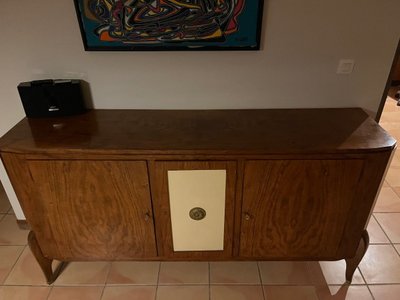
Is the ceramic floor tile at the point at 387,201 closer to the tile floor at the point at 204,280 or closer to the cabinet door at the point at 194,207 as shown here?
the tile floor at the point at 204,280

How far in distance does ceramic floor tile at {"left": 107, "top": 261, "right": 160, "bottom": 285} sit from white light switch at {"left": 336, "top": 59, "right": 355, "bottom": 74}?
4.63 ft

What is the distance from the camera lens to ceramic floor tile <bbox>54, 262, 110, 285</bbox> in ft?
4.98

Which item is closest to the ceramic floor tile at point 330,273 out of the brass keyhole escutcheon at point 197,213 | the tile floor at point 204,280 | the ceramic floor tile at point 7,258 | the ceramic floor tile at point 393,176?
the tile floor at point 204,280

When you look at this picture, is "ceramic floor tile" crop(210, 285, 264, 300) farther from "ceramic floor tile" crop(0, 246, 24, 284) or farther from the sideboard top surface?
"ceramic floor tile" crop(0, 246, 24, 284)

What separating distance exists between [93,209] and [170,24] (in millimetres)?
889

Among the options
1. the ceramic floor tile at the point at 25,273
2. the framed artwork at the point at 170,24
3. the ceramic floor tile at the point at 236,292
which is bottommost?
the ceramic floor tile at the point at 236,292

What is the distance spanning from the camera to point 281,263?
161cm

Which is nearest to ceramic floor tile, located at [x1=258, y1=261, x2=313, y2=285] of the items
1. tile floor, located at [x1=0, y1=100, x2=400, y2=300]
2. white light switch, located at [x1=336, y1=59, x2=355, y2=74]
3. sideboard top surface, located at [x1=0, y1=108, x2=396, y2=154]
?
tile floor, located at [x1=0, y1=100, x2=400, y2=300]

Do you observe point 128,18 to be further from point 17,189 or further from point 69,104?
point 17,189

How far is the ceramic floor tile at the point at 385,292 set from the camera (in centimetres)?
143

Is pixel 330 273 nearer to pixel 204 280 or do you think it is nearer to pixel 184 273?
pixel 204 280

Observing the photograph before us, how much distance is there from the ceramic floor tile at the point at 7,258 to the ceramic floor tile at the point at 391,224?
226 centimetres

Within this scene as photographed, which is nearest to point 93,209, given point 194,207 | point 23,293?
point 194,207

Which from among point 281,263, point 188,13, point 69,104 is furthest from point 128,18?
point 281,263
